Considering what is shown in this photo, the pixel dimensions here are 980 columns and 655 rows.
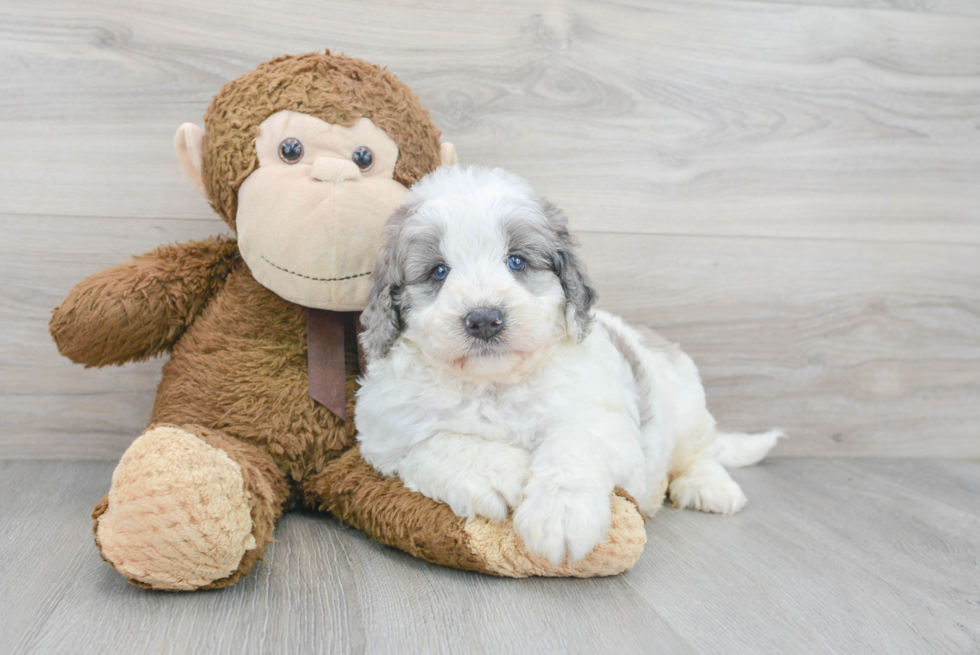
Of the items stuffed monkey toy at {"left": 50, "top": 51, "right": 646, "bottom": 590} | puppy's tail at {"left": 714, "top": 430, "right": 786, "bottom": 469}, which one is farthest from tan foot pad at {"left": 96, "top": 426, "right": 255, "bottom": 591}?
puppy's tail at {"left": 714, "top": 430, "right": 786, "bottom": 469}

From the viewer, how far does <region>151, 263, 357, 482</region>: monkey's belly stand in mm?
1705

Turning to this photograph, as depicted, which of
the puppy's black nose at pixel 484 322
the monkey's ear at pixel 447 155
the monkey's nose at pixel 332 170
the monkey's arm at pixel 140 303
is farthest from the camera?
the monkey's ear at pixel 447 155

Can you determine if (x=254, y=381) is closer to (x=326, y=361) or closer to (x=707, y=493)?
(x=326, y=361)

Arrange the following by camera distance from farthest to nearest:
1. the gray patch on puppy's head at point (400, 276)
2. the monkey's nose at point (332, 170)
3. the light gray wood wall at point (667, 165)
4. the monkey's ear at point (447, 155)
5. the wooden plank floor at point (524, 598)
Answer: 1. the light gray wood wall at point (667, 165)
2. the monkey's ear at point (447, 155)
3. the monkey's nose at point (332, 170)
4. the gray patch on puppy's head at point (400, 276)
5. the wooden plank floor at point (524, 598)

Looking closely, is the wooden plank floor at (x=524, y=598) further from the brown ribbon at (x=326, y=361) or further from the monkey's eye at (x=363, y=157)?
the monkey's eye at (x=363, y=157)

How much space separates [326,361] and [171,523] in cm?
58

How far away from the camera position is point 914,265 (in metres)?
2.56

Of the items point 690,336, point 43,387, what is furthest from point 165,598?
point 690,336

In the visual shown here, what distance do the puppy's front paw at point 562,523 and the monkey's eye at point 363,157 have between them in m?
0.83

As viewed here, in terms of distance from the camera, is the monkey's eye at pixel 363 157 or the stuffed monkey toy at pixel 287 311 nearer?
the stuffed monkey toy at pixel 287 311

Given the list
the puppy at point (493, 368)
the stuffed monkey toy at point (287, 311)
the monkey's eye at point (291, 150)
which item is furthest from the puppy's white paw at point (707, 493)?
the monkey's eye at point (291, 150)

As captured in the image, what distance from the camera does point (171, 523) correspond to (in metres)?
1.26

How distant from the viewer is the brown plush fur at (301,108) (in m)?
1.67

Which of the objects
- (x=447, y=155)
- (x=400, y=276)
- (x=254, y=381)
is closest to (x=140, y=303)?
(x=254, y=381)
